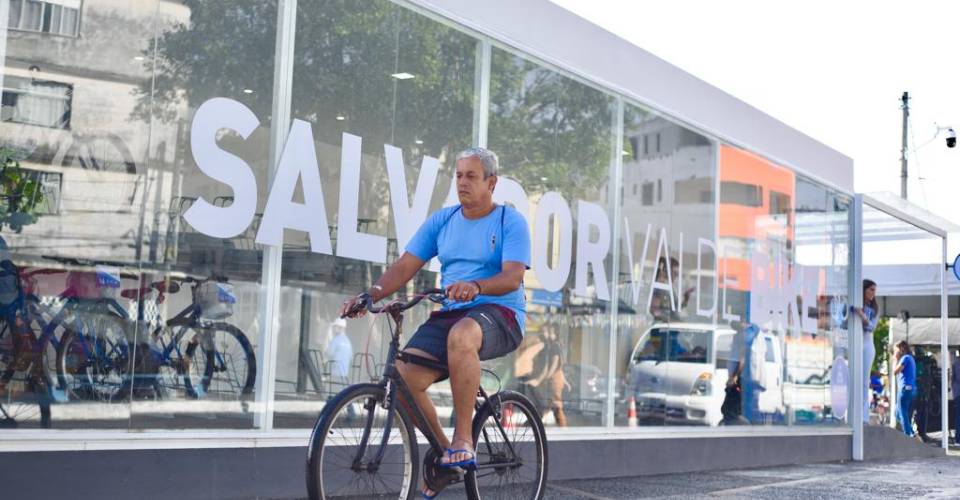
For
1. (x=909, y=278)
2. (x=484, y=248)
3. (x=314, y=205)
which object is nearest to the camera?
(x=484, y=248)

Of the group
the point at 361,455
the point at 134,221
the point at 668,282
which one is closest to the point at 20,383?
Answer: the point at 134,221

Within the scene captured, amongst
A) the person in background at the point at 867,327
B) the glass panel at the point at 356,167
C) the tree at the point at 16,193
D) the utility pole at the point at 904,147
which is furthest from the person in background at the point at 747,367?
the utility pole at the point at 904,147

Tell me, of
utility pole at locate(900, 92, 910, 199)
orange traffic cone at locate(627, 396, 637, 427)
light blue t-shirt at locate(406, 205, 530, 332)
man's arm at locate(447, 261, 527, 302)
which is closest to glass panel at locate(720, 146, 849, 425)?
orange traffic cone at locate(627, 396, 637, 427)

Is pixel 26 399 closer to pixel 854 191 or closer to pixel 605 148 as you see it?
pixel 605 148

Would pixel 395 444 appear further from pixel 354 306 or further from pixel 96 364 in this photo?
pixel 96 364

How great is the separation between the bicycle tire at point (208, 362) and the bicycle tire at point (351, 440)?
1.70 meters

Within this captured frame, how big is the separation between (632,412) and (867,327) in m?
5.52

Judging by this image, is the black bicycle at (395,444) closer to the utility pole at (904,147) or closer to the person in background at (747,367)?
the person in background at (747,367)

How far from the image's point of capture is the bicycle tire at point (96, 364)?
562 cm

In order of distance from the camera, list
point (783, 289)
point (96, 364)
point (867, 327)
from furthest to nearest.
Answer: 1. point (867, 327)
2. point (783, 289)
3. point (96, 364)

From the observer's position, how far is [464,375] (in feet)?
16.5

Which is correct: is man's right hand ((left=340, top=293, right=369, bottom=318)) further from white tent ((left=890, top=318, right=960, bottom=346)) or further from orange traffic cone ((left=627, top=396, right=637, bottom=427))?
white tent ((left=890, top=318, right=960, bottom=346))

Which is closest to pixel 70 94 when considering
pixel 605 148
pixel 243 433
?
pixel 243 433

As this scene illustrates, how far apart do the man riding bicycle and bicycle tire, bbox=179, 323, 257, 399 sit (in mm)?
1399
